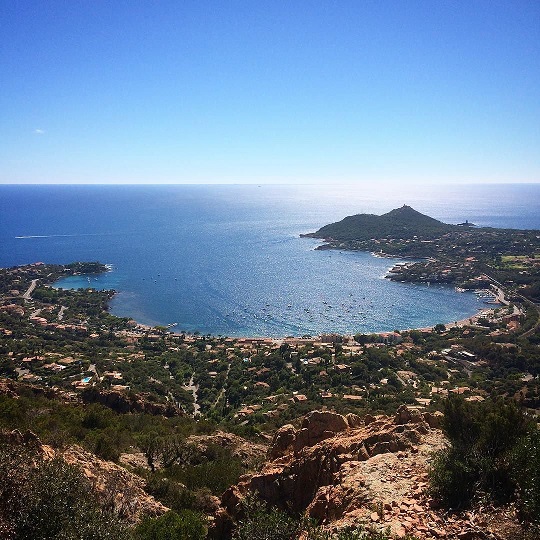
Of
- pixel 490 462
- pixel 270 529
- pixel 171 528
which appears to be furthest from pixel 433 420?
pixel 171 528

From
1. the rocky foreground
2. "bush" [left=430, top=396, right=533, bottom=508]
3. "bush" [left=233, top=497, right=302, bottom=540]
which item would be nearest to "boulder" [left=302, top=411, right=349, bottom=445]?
the rocky foreground

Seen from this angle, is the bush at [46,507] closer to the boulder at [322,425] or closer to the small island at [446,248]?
the boulder at [322,425]

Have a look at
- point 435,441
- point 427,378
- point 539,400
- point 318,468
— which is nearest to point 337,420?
point 318,468

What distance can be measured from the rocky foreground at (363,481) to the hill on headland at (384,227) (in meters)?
135

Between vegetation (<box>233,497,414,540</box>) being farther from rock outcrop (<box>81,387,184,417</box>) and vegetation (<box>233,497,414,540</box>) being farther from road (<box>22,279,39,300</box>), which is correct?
road (<box>22,279,39,300</box>)

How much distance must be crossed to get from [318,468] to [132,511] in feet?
22.0

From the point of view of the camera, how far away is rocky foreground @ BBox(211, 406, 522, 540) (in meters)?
9.44

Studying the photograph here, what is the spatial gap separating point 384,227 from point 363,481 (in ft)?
492

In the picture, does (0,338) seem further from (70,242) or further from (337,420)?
(70,242)

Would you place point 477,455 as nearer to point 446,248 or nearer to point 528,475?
point 528,475

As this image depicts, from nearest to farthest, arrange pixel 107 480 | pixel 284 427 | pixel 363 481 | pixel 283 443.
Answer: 1. pixel 363 481
2. pixel 107 480
3. pixel 283 443
4. pixel 284 427

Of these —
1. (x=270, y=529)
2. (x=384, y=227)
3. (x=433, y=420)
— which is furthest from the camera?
(x=384, y=227)

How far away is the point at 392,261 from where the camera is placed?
123m

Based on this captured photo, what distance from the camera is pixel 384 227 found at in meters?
155
